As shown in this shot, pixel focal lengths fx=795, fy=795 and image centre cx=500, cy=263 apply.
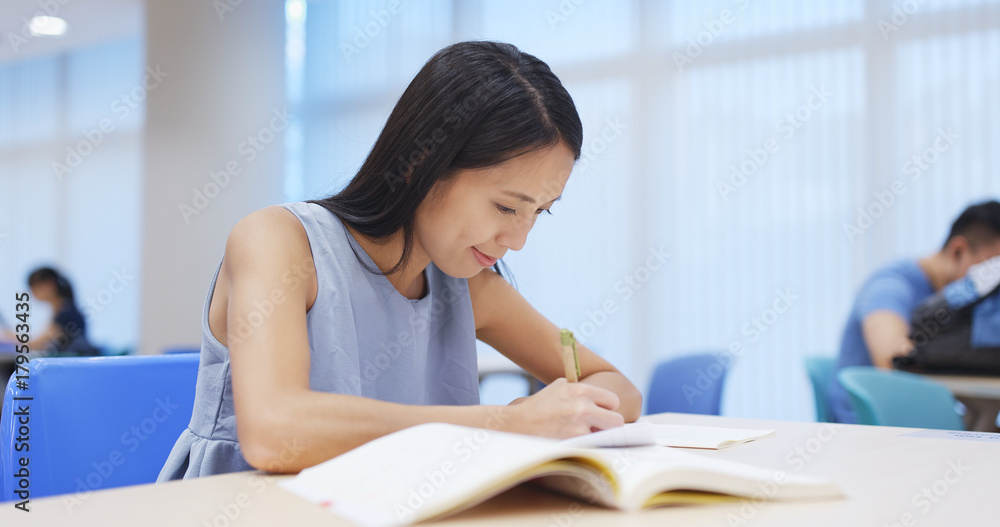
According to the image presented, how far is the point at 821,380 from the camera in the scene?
272cm

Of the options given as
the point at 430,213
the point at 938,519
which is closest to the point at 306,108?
the point at 430,213

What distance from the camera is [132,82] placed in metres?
5.01

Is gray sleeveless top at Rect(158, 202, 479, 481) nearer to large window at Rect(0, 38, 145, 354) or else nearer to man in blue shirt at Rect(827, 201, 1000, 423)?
man in blue shirt at Rect(827, 201, 1000, 423)

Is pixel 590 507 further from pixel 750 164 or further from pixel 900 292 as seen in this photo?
pixel 750 164

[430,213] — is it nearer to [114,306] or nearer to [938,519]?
[938,519]

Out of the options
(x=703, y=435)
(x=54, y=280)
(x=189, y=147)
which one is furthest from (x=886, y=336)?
(x=54, y=280)

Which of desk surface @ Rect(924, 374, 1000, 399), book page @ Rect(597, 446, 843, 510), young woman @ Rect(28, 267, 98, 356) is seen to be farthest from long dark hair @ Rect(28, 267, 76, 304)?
book page @ Rect(597, 446, 843, 510)

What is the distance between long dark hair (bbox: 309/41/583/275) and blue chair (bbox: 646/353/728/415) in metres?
1.00

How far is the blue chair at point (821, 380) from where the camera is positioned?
2.63m

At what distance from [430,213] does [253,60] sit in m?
4.06

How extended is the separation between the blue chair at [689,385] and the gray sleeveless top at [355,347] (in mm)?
854

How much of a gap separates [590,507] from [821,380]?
2360mm

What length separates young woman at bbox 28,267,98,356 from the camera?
14.3ft

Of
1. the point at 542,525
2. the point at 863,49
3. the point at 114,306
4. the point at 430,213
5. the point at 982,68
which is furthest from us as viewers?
the point at 114,306
